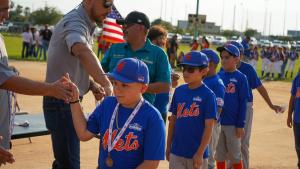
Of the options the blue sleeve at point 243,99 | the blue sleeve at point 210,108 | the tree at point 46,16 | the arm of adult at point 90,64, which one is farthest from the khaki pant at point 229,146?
the tree at point 46,16

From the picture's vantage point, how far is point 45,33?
96.0 feet

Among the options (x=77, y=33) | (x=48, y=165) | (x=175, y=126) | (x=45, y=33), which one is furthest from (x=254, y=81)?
(x=45, y=33)

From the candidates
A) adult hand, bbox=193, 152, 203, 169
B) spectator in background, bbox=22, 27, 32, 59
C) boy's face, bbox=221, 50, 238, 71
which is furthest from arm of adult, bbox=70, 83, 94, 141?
spectator in background, bbox=22, 27, 32, 59

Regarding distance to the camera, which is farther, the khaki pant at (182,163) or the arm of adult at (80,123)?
the khaki pant at (182,163)

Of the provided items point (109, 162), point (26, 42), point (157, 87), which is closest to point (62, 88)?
point (109, 162)

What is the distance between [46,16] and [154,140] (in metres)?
94.0

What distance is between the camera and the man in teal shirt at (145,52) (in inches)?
208

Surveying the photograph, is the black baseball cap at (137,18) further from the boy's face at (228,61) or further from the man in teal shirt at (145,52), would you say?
the boy's face at (228,61)

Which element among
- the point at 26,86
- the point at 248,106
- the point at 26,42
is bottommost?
the point at 26,42

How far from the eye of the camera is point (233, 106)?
6.98m

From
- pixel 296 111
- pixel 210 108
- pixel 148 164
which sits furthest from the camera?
pixel 296 111

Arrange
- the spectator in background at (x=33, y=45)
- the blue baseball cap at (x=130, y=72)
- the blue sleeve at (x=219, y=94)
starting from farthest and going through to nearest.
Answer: the spectator in background at (x=33, y=45), the blue sleeve at (x=219, y=94), the blue baseball cap at (x=130, y=72)

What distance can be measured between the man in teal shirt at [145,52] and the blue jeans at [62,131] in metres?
1.15

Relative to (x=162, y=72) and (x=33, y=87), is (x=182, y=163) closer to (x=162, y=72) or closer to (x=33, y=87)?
(x=162, y=72)
